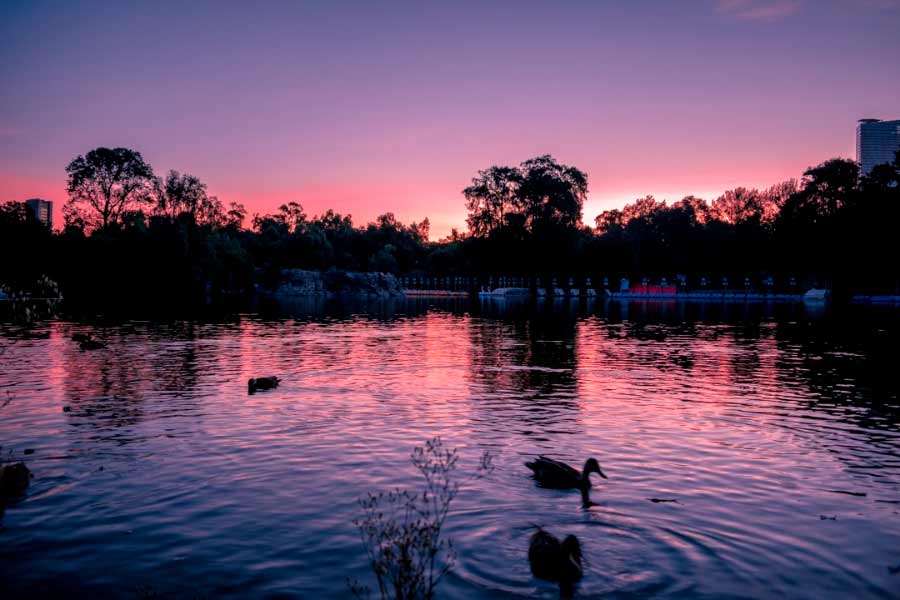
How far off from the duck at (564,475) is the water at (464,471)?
35 centimetres

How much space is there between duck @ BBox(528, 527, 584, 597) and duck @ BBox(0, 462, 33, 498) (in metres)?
9.70

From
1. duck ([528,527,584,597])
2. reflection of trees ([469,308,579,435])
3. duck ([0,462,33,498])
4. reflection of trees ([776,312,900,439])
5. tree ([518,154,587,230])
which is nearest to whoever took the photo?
duck ([528,527,584,597])

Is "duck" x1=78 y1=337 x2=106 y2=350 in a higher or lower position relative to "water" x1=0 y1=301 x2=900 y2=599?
higher

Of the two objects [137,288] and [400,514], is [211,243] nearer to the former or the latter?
[137,288]

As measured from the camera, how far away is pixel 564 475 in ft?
44.2

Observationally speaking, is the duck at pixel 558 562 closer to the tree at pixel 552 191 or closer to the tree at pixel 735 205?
the tree at pixel 552 191

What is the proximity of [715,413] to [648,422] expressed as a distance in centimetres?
289

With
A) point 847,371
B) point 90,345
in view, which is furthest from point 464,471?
point 90,345

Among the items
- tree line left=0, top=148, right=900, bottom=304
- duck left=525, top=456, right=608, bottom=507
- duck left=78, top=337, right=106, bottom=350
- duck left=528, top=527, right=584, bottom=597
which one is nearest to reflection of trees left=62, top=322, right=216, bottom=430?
duck left=78, top=337, right=106, bottom=350

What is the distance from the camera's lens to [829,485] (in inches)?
557

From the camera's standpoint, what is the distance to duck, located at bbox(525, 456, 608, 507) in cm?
1326

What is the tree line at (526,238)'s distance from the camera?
366ft

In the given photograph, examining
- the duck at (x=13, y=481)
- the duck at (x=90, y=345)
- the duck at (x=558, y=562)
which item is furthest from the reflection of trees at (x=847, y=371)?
the duck at (x=90, y=345)

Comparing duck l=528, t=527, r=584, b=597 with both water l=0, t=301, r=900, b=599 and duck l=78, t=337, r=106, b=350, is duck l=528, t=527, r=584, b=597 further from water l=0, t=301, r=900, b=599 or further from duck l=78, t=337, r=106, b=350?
duck l=78, t=337, r=106, b=350
